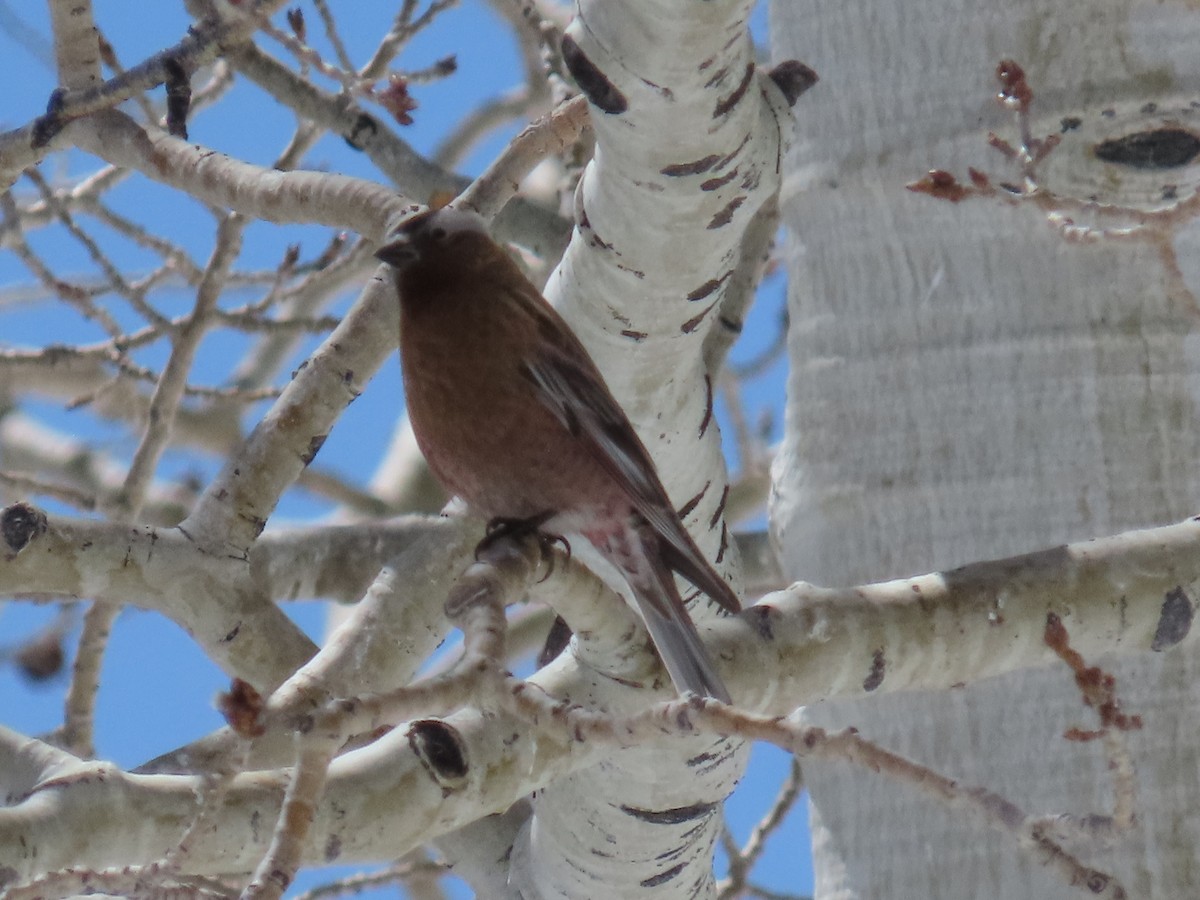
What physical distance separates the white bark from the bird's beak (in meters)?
0.75

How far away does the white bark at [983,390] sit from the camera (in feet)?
8.13

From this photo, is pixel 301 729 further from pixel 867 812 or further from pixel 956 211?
pixel 956 211

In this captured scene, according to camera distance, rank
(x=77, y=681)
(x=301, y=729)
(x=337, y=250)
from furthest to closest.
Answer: (x=337, y=250), (x=77, y=681), (x=301, y=729)

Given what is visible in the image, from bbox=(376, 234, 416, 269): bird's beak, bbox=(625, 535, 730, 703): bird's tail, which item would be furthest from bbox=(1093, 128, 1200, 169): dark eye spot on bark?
bbox=(376, 234, 416, 269): bird's beak

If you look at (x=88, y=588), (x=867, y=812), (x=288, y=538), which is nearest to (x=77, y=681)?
(x=288, y=538)

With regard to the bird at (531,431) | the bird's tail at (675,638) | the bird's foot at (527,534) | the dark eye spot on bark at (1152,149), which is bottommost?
the bird's tail at (675,638)

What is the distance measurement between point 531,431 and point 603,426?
0.45ft

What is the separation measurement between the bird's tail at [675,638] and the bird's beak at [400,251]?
759 millimetres

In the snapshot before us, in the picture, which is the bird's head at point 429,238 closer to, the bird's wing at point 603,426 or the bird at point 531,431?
the bird at point 531,431

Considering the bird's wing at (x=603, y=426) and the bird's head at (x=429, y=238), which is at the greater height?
the bird's head at (x=429, y=238)

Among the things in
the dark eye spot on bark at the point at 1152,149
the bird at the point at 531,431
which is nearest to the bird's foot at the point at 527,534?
the bird at the point at 531,431

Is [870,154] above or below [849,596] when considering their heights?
above

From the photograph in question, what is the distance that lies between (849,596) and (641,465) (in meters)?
0.50

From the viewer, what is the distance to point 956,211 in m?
2.71
